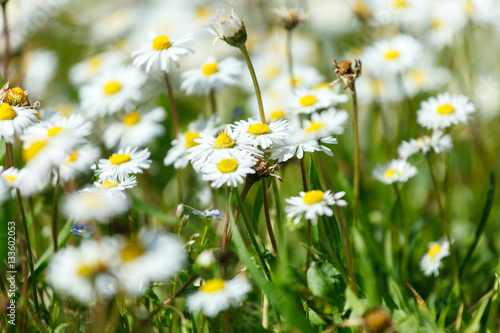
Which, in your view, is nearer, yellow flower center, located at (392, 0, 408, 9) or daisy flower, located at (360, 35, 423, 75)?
daisy flower, located at (360, 35, 423, 75)

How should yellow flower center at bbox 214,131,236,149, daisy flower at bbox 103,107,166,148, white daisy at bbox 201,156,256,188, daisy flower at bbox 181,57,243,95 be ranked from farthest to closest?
daisy flower at bbox 103,107,166,148 → daisy flower at bbox 181,57,243,95 → yellow flower center at bbox 214,131,236,149 → white daisy at bbox 201,156,256,188

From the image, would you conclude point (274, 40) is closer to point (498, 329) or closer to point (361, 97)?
point (361, 97)

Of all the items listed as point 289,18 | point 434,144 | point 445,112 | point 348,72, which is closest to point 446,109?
point 445,112

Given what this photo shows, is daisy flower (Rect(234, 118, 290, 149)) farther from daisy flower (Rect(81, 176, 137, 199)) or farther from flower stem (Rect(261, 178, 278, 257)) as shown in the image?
daisy flower (Rect(81, 176, 137, 199))

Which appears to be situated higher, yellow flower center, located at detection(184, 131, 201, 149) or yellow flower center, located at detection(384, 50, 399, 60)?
yellow flower center, located at detection(384, 50, 399, 60)

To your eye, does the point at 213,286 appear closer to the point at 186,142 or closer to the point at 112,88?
the point at 186,142

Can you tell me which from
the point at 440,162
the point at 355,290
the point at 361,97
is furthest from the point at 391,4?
the point at 355,290

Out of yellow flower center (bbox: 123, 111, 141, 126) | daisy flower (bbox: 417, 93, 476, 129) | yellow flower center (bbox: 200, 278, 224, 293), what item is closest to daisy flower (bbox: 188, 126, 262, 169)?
yellow flower center (bbox: 200, 278, 224, 293)
